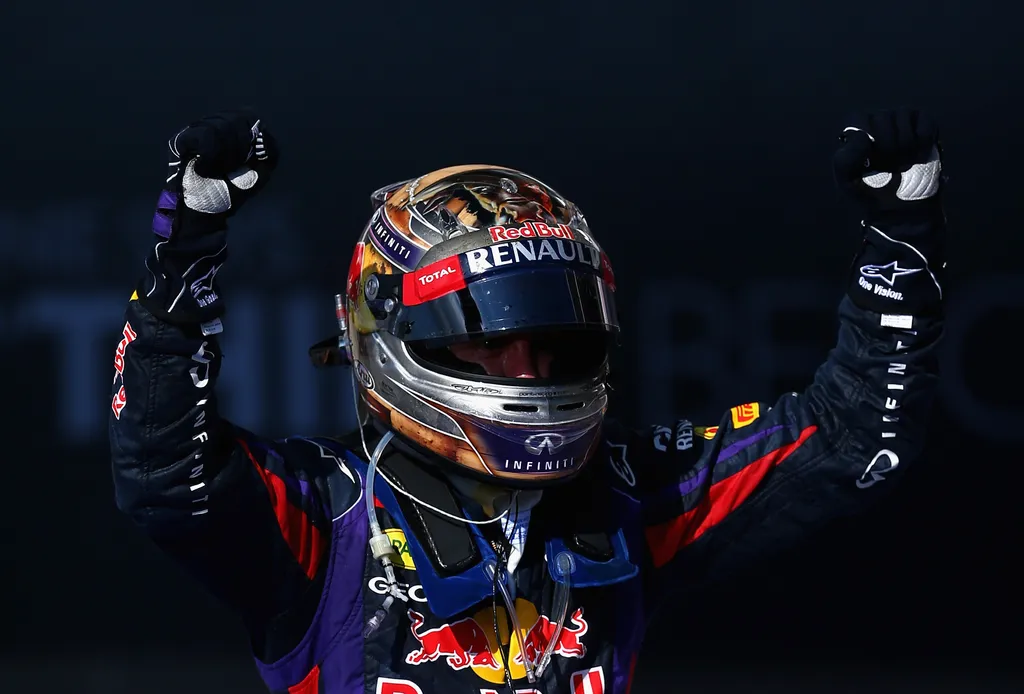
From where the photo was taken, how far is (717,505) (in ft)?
5.52

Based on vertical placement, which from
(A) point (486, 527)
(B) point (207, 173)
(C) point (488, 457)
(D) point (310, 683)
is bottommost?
(D) point (310, 683)

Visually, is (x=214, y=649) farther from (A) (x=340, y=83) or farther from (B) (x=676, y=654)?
(A) (x=340, y=83)

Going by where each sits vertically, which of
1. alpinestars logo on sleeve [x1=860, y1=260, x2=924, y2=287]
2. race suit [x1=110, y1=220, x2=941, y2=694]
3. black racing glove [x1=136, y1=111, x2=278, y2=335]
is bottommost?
race suit [x1=110, y1=220, x2=941, y2=694]

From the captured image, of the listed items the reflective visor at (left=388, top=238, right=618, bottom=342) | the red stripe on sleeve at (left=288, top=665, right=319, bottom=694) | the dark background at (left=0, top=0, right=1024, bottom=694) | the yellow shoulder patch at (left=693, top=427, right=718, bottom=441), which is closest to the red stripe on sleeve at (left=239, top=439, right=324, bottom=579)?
the red stripe on sleeve at (left=288, top=665, right=319, bottom=694)

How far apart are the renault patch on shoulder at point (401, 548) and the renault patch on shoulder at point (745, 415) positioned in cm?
52

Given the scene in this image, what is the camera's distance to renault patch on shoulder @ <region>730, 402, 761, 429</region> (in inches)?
68.0

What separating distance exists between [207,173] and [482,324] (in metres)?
0.37

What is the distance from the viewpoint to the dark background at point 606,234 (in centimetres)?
259

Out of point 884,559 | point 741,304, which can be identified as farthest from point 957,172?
point 884,559

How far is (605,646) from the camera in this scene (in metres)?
1.55

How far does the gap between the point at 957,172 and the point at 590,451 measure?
144 centimetres

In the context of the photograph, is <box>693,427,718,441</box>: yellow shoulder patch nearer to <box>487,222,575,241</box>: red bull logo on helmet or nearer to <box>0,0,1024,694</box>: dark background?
<box>487,222,575,241</box>: red bull logo on helmet

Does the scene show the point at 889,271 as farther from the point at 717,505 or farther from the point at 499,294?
the point at 499,294

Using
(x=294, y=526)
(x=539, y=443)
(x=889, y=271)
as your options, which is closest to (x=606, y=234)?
(x=889, y=271)
